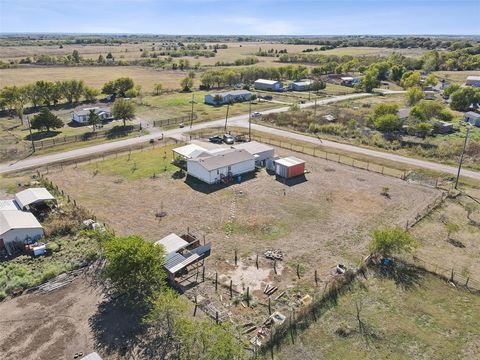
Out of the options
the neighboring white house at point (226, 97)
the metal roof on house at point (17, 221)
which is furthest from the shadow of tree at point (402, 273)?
the neighboring white house at point (226, 97)

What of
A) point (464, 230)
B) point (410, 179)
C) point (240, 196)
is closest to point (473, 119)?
point (410, 179)

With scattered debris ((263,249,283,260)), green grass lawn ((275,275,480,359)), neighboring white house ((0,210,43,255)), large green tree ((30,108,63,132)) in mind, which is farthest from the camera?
large green tree ((30,108,63,132))

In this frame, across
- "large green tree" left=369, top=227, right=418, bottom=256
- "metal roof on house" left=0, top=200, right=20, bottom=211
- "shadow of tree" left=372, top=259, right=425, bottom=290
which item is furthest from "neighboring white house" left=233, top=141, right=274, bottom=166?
"metal roof on house" left=0, top=200, right=20, bottom=211

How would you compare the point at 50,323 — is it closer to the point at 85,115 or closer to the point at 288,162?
the point at 288,162

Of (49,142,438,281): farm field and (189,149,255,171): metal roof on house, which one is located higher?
(189,149,255,171): metal roof on house

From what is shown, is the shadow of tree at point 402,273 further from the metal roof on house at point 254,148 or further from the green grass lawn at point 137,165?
the green grass lawn at point 137,165

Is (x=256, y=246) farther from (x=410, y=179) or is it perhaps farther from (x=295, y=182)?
(x=410, y=179)

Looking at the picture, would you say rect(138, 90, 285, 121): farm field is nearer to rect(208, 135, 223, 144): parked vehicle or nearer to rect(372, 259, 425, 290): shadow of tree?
rect(208, 135, 223, 144): parked vehicle
